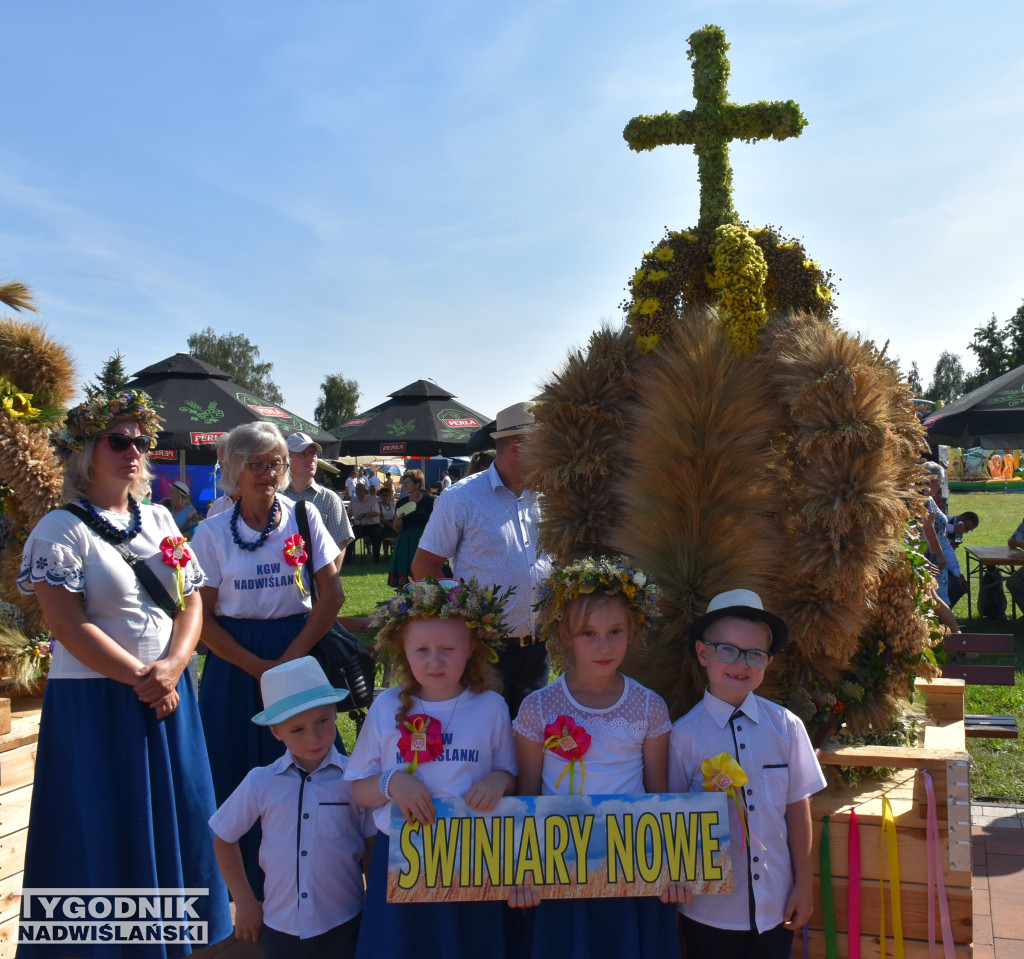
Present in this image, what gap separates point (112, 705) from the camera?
2740 mm

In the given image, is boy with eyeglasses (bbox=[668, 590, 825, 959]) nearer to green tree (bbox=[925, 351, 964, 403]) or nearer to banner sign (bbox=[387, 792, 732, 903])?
banner sign (bbox=[387, 792, 732, 903])

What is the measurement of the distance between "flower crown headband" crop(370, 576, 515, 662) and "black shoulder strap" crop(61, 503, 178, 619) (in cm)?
96

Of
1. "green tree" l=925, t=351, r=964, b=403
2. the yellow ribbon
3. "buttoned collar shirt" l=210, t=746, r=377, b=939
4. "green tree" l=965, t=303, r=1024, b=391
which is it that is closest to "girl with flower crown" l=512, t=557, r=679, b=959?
"buttoned collar shirt" l=210, t=746, r=377, b=939

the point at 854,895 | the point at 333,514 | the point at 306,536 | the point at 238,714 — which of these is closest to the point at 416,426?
the point at 333,514

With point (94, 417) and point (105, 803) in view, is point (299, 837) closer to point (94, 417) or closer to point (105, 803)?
point (105, 803)

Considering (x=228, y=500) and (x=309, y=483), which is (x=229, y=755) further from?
(x=309, y=483)

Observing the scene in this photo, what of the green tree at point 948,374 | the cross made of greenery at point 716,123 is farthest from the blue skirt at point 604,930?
the green tree at point 948,374

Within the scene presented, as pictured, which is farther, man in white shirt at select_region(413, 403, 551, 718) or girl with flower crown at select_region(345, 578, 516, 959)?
man in white shirt at select_region(413, 403, 551, 718)

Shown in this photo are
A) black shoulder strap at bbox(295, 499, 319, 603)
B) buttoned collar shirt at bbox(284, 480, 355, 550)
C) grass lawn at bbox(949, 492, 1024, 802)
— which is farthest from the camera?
buttoned collar shirt at bbox(284, 480, 355, 550)

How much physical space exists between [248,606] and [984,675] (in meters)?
3.83

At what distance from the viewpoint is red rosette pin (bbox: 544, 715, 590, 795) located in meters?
2.14

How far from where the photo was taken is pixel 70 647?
8.68 ft

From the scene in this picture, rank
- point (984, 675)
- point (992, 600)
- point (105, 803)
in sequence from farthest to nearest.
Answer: point (992, 600) < point (984, 675) < point (105, 803)

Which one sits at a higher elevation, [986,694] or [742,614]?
[742,614]
